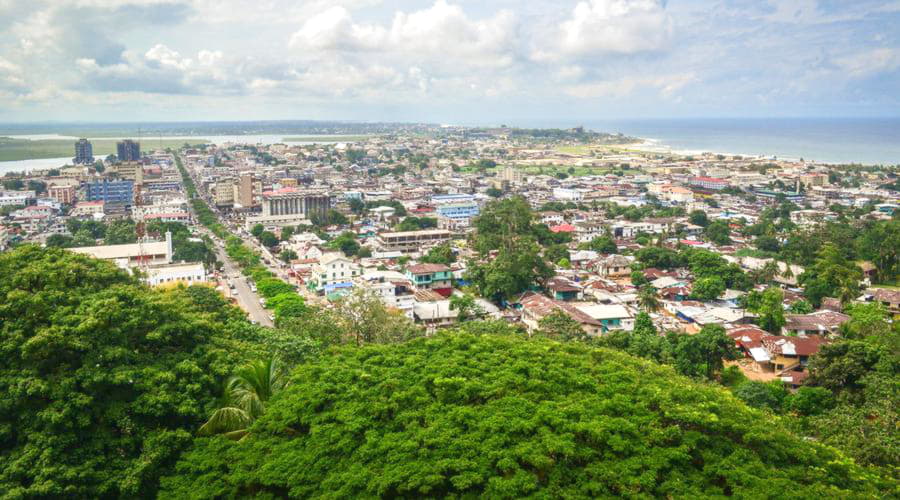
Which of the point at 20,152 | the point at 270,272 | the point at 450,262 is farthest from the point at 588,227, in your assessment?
the point at 20,152

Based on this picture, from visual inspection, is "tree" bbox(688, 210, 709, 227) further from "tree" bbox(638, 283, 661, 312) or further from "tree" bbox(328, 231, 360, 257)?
"tree" bbox(328, 231, 360, 257)

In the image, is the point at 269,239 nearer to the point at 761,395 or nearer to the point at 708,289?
the point at 708,289

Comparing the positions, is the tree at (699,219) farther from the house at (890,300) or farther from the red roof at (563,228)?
the house at (890,300)

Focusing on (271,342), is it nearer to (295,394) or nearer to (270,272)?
(295,394)

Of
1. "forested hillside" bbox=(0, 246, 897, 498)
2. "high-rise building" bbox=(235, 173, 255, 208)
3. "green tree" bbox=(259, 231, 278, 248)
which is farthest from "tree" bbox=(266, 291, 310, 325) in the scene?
"high-rise building" bbox=(235, 173, 255, 208)

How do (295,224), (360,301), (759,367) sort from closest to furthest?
(360,301), (759,367), (295,224)

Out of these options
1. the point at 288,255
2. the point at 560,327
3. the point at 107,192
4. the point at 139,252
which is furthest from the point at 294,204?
the point at 560,327

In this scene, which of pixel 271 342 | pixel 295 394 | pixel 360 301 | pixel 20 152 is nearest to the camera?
pixel 295 394
